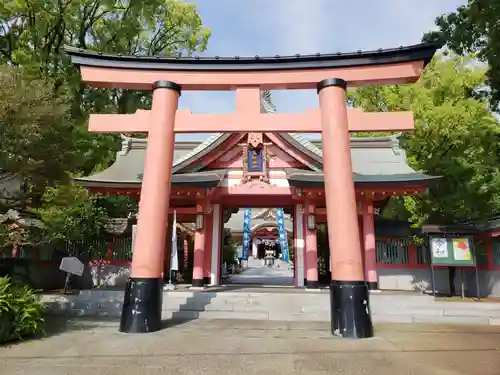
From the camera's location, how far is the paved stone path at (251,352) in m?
5.17

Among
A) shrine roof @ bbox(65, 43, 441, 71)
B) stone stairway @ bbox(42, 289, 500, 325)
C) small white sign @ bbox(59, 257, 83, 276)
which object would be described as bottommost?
stone stairway @ bbox(42, 289, 500, 325)

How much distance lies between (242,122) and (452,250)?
7.85 metres

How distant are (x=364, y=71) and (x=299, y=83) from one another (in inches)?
60.1

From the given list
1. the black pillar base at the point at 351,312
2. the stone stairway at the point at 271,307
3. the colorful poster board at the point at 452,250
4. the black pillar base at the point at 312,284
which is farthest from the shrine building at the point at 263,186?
the black pillar base at the point at 351,312

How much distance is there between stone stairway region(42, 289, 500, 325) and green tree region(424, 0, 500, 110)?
218 inches

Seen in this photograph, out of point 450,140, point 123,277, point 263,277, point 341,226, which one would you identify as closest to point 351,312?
point 341,226

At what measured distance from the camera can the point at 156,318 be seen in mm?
7820

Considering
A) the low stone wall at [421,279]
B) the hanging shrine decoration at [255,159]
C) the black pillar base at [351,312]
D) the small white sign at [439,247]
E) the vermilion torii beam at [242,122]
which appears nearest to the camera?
the black pillar base at [351,312]

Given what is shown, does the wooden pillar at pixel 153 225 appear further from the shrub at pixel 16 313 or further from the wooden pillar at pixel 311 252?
the wooden pillar at pixel 311 252

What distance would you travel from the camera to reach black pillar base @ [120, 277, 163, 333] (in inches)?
299

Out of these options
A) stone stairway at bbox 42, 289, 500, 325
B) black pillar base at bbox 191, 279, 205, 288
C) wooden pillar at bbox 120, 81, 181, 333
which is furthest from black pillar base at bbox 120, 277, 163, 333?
black pillar base at bbox 191, 279, 205, 288

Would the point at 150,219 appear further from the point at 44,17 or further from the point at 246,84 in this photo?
the point at 44,17

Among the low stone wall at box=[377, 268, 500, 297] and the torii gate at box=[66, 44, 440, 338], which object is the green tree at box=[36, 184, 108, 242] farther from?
the low stone wall at box=[377, 268, 500, 297]

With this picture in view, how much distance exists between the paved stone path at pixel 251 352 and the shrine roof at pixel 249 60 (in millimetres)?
5978
